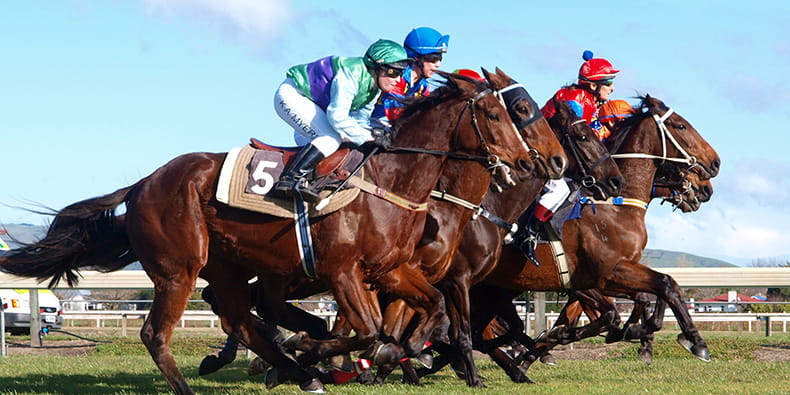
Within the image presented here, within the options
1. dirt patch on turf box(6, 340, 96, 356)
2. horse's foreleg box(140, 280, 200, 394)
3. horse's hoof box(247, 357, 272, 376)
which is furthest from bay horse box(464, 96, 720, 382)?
dirt patch on turf box(6, 340, 96, 356)

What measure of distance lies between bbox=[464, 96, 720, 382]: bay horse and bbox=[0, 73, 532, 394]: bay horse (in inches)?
74.0

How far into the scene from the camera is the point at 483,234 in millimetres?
7801

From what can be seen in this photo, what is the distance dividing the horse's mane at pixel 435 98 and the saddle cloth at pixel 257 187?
25.2 inches

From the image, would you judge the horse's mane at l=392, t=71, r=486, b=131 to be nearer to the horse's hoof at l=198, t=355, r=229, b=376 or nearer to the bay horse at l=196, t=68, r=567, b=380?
the bay horse at l=196, t=68, r=567, b=380

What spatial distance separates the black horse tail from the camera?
7199 mm

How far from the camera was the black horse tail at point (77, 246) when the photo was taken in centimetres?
720

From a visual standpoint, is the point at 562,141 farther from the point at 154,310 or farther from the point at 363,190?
the point at 154,310

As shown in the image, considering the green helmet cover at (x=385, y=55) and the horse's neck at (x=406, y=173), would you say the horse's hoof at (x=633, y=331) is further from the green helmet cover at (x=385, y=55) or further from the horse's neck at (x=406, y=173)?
the green helmet cover at (x=385, y=55)

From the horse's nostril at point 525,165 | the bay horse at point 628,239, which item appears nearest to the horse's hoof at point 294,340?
the horse's nostril at point 525,165

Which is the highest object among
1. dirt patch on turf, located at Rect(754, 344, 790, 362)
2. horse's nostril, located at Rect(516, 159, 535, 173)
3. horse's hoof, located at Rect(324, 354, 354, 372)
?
horse's nostril, located at Rect(516, 159, 535, 173)

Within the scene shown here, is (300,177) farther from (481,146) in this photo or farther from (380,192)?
(481,146)

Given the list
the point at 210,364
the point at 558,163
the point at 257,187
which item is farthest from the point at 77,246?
the point at 558,163

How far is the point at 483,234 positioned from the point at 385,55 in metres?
1.99

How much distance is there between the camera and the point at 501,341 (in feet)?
28.5
